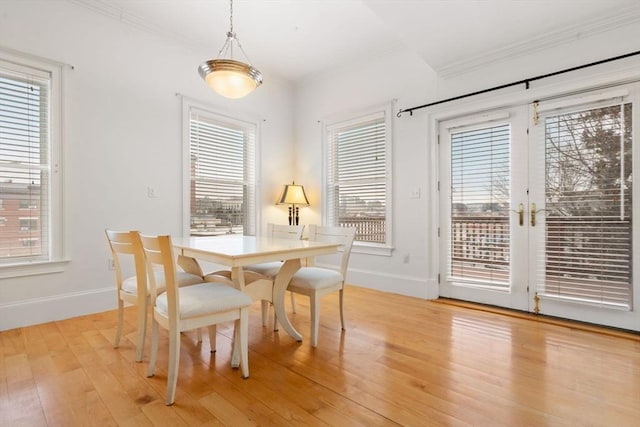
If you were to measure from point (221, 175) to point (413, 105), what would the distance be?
2.52 meters

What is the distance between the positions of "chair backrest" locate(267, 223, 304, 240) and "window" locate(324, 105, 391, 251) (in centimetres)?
138

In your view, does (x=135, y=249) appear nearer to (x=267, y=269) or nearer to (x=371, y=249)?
(x=267, y=269)

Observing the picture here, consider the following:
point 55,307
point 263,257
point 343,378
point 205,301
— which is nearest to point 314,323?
point 343,378

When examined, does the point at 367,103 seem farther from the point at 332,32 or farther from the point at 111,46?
the point at 111,46

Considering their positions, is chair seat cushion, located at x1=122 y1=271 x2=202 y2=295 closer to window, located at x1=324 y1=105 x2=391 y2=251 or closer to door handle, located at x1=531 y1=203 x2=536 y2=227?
window, located at x1=324 y1=105 x2=391 y2=251

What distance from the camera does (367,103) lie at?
166 inches

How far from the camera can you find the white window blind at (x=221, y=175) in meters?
3.93

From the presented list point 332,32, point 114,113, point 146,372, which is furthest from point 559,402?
point 114,113

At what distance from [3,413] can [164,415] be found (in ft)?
2.54

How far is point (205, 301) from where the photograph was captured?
1.74 meters

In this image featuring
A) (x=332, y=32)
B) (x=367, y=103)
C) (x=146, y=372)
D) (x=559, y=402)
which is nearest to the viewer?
(x=559, y=402)

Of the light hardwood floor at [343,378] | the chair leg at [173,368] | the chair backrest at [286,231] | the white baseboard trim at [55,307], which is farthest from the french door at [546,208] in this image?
the white baseboard trim at [55,307]

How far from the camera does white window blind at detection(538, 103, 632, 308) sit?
8.68ft

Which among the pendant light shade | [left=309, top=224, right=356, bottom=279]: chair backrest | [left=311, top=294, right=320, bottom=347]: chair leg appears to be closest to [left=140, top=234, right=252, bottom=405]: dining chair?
[left=311, top=294, right=320, bottom=347]: chair leg
